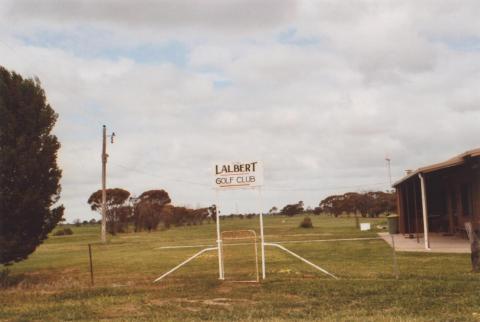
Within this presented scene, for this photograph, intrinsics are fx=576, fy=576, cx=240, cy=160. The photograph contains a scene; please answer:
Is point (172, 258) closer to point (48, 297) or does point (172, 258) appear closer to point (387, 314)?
point (48, 297)

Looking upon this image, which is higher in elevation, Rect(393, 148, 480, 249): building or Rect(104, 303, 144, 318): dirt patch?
Rect(393, 148, 480, 249): building

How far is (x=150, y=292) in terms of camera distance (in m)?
11.6

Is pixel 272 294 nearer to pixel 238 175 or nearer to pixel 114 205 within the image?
pixel 238 175

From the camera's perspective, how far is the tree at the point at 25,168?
15.2m

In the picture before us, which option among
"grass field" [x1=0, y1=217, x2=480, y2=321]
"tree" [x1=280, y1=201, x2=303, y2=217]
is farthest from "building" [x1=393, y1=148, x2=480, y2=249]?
"tree" [x1=280, y1=201, x2=303, y2=217]

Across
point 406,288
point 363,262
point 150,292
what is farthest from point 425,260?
point 150,292

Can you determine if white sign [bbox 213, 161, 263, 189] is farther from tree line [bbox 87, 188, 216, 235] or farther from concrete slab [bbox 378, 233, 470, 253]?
tree line [bbox 87, 188, 216, 235]

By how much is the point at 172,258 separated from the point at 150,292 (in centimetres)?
994

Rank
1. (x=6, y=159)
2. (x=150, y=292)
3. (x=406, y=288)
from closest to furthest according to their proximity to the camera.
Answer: (x=406, y=288) < (x=150, y=292) < (x=6, y=159)

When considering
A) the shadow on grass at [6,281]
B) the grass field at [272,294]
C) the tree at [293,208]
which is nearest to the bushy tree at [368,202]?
the tree at [293,208]

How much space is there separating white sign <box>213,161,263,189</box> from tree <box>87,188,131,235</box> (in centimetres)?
4320

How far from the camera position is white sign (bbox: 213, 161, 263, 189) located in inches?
512

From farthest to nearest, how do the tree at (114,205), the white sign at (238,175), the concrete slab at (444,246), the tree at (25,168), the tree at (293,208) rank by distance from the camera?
the tree at (293,208), the tree at (114,205), the concrete slab at (444,246), the tree at (25,168), the white sign at (238,175)

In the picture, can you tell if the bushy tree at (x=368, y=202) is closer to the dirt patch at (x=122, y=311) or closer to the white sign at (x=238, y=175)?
the white sign at (x=238, y=175)
